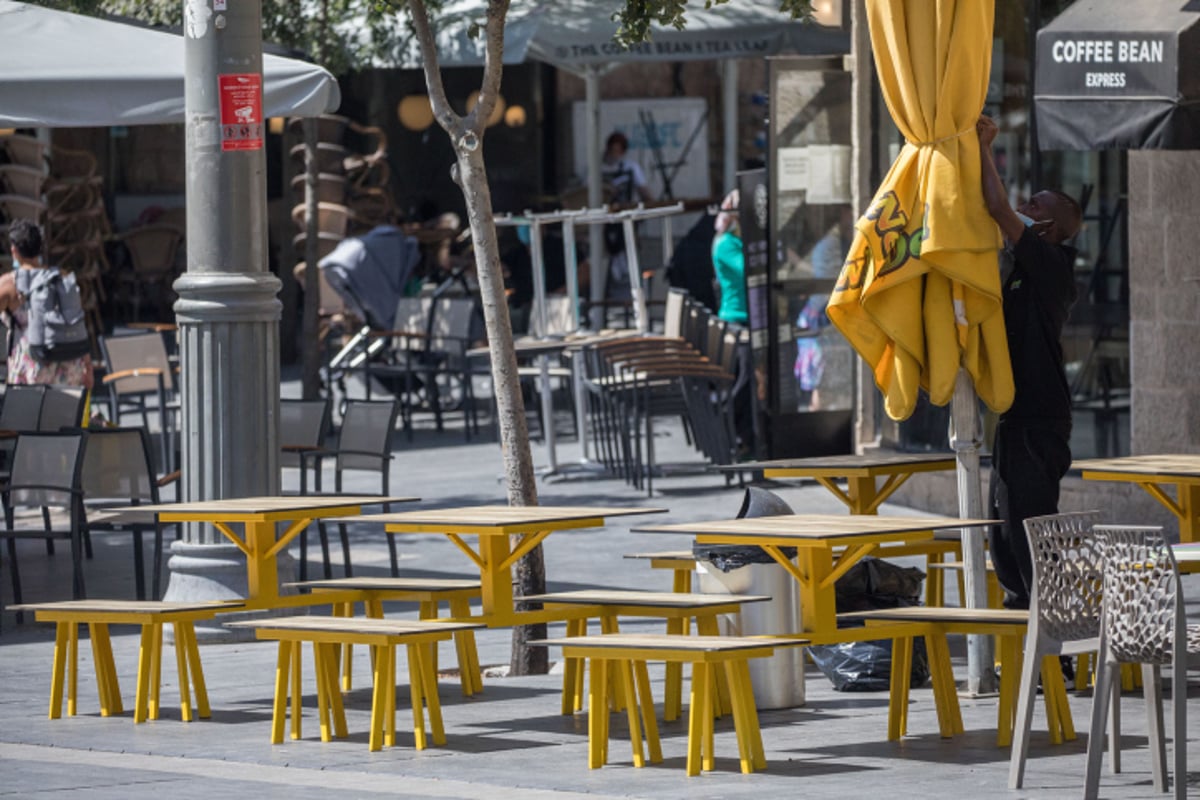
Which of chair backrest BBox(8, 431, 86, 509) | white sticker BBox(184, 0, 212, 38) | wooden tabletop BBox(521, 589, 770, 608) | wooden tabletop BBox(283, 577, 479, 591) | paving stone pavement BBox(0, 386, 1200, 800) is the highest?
white sticker BBox(184, 0, 212, 38)

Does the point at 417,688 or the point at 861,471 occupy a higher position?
the point at 861,471

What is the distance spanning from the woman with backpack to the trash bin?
21.6ft

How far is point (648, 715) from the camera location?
25.7 feet

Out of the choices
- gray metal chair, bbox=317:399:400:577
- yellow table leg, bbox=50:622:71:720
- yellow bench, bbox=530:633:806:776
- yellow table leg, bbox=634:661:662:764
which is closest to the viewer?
yellow bench, bbox=530:633:806:776

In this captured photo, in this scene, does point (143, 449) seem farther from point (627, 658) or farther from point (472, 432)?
point (472, 432)

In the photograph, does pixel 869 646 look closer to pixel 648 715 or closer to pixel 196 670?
pixel 648 715

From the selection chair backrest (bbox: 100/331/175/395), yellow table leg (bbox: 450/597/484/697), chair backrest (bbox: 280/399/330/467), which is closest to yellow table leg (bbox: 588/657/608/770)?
yellow table leg (bbox: 450/597/484/697)

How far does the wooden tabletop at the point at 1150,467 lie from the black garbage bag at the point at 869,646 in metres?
0.83

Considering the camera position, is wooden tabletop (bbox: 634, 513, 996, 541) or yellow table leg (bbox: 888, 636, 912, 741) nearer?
wooden tabletop (bbox: 634, 513, 996, 541)

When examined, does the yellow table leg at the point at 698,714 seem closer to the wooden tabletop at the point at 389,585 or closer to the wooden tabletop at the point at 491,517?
the wooden tabletop at the point at 491,517

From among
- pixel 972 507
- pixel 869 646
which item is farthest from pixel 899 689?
pixel 869 646

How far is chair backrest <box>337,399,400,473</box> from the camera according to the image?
12.3m

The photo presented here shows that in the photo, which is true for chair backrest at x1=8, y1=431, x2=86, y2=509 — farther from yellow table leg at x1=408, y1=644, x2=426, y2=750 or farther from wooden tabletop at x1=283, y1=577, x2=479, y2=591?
yellow table leg at x1=408, y1=644, x2=426, y2=750

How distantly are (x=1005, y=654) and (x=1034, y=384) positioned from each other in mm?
1309
